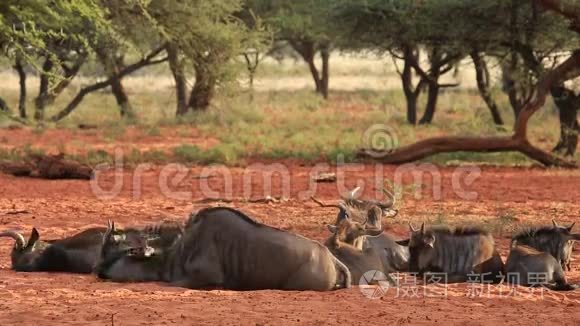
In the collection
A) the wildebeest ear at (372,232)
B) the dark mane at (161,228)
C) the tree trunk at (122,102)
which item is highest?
the tree trunk at (122,102)

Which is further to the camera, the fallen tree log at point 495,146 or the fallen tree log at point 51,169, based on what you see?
the fallen tree log at point 495,146

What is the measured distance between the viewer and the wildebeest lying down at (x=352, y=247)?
8.27m

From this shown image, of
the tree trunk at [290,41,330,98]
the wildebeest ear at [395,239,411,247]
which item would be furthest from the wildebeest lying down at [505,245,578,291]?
the tree trunk at [290,41,330,98]

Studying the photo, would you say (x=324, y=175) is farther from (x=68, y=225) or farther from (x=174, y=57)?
(x=174, y=57)

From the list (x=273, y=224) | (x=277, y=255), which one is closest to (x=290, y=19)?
(x=273, y=224)

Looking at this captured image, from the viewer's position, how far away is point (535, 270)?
8219mm

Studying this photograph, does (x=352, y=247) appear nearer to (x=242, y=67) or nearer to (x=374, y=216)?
(x=374, y=216)

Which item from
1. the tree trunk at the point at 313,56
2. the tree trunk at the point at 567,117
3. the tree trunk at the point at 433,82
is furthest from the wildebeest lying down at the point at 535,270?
the tree trunk at the point at 313,56

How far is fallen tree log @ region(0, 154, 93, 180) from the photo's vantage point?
52.5ft

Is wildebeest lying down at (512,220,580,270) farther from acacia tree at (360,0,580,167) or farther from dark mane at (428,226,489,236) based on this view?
acacia tree at (360,0,580,167)

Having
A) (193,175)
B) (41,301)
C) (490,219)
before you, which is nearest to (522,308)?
(41,301)

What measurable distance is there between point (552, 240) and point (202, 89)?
17.9 metres

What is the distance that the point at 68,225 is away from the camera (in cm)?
1133

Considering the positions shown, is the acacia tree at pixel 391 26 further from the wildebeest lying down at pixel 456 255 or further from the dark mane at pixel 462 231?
the wildebeest lying down at pixel 456 255
